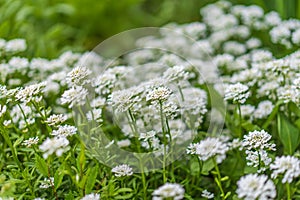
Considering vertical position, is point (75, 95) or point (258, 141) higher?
point (75, 95)

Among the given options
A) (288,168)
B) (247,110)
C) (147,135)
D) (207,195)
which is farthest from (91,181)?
(247,110)

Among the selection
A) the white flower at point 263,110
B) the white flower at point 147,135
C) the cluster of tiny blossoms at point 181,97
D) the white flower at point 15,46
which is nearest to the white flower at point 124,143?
the cluster of tiny blossoms at point 181,97

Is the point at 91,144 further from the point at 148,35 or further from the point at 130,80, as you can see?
the point at 148,35

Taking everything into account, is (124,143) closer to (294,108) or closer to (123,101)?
(123,101)

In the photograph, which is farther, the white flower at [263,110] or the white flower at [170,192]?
the white flower at [263,110]

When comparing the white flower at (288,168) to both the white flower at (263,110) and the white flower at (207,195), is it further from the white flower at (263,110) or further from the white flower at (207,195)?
the white flower at (263,110)

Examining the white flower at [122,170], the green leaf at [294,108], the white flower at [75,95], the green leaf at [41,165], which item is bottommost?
the white flower at [122,170]

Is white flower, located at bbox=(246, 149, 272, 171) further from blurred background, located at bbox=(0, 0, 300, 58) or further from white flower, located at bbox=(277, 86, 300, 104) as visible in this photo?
blurred background, located at bbox=(0, 0, 300, 58)

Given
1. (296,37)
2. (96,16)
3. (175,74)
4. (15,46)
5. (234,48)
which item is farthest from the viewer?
(96,16)
